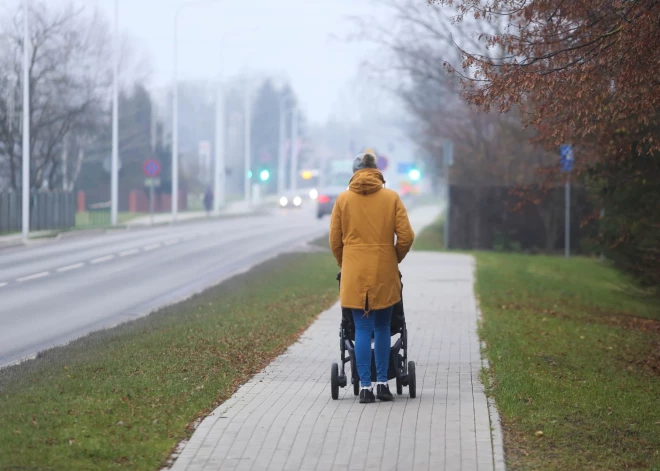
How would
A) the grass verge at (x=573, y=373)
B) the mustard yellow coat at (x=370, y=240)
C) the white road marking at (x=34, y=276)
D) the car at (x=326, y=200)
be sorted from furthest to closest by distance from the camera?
1. the car at (x=326, y=200)
2. the white road marking at (x=34, y=276)
3. the mustard yellow coat at (x=370, y=240)
4. the grass verge at (x=573, y=373)

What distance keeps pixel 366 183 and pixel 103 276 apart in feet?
49.1

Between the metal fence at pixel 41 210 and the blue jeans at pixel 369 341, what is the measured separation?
105ft

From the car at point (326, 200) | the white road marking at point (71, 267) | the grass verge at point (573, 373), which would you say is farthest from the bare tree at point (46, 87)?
the grass verge at point (573, 373)

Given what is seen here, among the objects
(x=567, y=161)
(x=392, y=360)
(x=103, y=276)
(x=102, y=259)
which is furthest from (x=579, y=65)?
(x=102, y=259)

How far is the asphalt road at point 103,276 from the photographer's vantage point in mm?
14242

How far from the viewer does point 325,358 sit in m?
10.5

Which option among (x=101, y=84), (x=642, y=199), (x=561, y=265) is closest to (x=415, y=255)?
(x=561, y=265)

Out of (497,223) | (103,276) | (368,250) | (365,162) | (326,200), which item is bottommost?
(103,276)

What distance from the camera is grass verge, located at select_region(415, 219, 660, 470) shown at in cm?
658

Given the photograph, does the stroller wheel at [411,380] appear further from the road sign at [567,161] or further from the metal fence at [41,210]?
the metal fence at [41,210]

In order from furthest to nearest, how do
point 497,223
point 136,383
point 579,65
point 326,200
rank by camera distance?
point 326,200 → point 497,223 → point 579,65 → point 136,383

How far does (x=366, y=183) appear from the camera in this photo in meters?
7.76

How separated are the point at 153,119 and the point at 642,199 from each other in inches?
2228

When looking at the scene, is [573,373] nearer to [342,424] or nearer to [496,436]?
[496,436]
